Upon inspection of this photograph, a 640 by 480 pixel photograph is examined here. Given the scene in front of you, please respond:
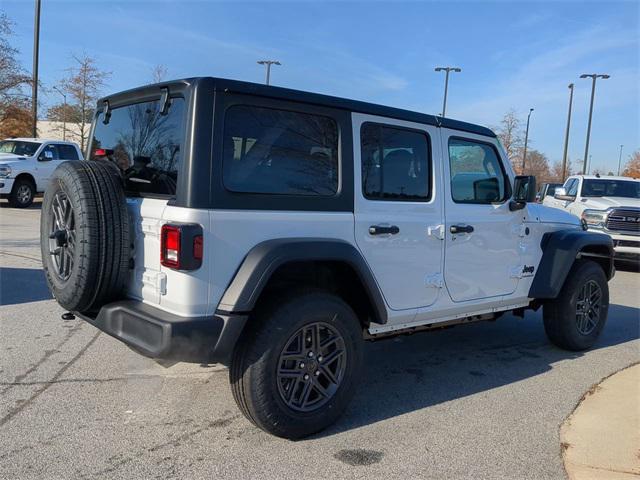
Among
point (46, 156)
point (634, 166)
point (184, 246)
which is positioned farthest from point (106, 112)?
point (634, 166)

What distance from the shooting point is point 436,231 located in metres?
4.08

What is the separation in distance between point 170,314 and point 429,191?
210 centimetres

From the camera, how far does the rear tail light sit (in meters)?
2.93

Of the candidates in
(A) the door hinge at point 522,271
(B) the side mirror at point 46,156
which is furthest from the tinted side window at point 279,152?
(B) the side mirror at point 46,156

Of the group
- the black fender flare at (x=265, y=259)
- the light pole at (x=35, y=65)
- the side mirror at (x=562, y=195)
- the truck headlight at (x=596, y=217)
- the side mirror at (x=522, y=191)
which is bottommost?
the black fender flare at (x=265, y=259)

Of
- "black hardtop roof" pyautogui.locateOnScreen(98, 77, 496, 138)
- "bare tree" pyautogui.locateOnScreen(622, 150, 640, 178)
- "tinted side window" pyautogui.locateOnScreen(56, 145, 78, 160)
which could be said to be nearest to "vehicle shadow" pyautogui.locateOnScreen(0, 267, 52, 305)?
"black hardtop roof" pyautogui.locateOnScreen(98, 77, 496, 138)

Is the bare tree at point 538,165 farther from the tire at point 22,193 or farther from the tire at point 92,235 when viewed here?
the tire at point 92,235

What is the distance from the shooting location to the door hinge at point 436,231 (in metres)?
4.04

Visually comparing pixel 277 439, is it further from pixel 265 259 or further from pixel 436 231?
pixel 436 231

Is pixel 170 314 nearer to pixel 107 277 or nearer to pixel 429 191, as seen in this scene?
pixel 107 277

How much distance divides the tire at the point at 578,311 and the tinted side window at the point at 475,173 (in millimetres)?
1271

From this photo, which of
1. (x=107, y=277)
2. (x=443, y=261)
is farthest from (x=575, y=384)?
(x=107, y=277)

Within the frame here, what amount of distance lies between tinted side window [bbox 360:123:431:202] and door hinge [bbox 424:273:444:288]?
56 centimetres

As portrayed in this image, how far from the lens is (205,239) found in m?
2.99
